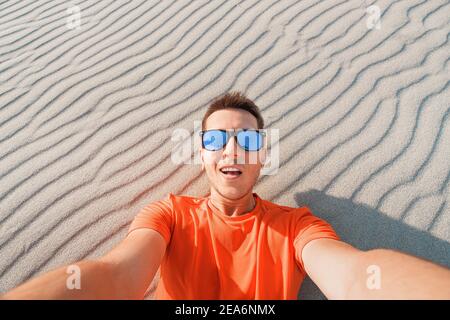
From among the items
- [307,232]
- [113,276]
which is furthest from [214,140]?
[113,276]

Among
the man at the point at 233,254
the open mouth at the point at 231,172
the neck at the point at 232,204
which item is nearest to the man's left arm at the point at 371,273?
the man at the point at 233,254

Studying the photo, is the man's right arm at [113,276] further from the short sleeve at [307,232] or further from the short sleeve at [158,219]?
the short sleeve at [307,232]

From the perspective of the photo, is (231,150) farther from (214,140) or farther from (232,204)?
(232,204)

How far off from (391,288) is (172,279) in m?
0.92

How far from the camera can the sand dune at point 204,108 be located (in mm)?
2172

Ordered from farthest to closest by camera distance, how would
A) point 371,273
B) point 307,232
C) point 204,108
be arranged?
point 204,108 < point 307,232 < point 371,273

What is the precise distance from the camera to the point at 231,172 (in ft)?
5.95

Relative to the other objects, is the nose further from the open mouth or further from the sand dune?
the sand dune

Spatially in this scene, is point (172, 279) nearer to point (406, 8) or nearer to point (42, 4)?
point (406, 8)

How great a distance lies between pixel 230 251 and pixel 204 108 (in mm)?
1455

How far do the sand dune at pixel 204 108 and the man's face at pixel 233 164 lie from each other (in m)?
0.56

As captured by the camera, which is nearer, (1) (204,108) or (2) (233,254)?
(2) (233,254)

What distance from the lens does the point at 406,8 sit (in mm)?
3650
